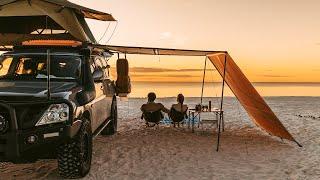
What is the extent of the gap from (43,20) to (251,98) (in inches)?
264

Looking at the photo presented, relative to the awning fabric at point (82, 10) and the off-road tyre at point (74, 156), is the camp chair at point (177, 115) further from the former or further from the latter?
the off-road tyre at point (74, 156)

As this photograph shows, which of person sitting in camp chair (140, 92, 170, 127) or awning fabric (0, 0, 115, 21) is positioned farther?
person sitting in camp chair (140, 92, 170, 127)

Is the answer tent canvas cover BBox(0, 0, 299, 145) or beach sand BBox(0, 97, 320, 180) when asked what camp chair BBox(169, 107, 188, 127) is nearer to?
beach sand BBox(0, 97, 320, 180)

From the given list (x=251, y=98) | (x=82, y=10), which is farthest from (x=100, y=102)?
(x=82, y=10)

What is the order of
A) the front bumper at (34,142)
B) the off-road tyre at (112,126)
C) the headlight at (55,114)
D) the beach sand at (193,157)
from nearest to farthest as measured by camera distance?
the front bumper at (34,142) → the headlight at (55,114) → the beach sand at (193,157) → the off-road tyre at (112,126)

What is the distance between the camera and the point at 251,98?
1105cm

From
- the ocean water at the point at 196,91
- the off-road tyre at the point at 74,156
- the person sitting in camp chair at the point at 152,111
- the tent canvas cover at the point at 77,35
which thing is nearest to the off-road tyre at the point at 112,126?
the person sitting in camp chair at the point at 152,111

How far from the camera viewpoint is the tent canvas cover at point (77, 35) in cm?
1067

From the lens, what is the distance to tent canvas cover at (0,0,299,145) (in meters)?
10.7

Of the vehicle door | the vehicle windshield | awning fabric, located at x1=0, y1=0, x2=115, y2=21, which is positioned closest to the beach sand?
the vehicle door

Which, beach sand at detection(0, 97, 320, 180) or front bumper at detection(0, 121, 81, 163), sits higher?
front bumper at detection(0, 121, 81, 163)

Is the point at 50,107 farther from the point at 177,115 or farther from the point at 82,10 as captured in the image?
the point at 82,10

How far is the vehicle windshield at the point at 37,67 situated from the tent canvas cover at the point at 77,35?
1435 millimetres

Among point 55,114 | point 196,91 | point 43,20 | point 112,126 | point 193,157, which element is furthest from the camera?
point 196,91
